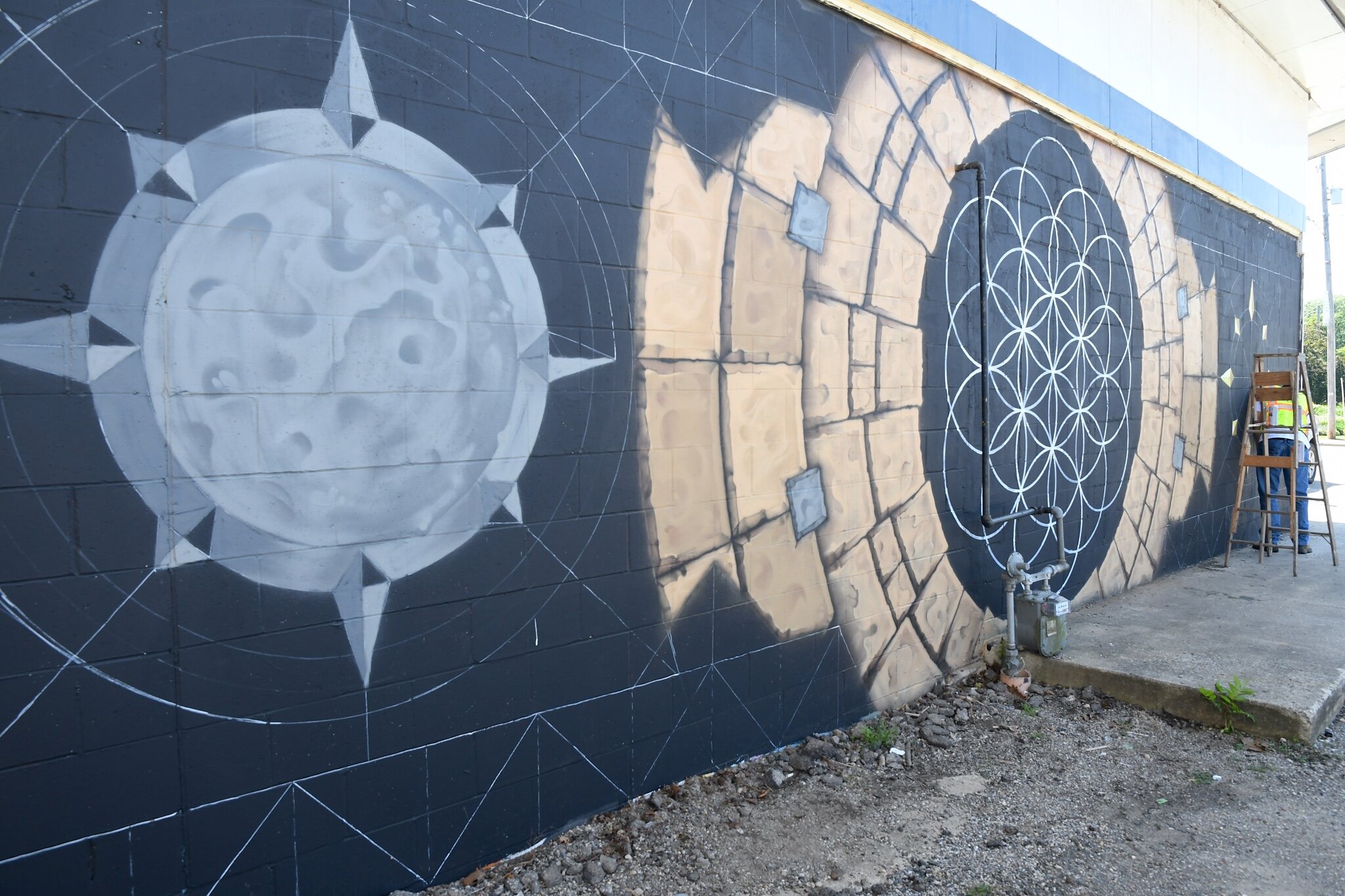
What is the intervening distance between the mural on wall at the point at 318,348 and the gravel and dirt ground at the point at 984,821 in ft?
4.33

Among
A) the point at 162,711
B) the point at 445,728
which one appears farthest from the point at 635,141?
the point at 162,711

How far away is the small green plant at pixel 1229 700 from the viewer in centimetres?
416

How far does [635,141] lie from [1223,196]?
7.58 m

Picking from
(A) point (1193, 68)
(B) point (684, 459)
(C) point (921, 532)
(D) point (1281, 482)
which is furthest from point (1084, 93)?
(D) point (1281, 482)

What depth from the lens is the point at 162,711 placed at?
7.46 ft

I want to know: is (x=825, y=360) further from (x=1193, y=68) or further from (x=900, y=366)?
(x=1193, y=68)

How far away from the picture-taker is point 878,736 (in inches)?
160

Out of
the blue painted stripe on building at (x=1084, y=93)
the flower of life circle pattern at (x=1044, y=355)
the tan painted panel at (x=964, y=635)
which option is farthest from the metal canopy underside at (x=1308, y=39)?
the tan painted panel at (x=964, y=635)

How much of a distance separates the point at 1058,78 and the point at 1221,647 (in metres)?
3.84

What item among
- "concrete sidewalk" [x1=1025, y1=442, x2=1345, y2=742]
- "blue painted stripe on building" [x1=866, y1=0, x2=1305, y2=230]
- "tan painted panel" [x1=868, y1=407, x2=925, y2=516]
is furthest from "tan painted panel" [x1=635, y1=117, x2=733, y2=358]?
"concrete sidewalk" [x1=1025, y1=442, x2=1345, y2=742]

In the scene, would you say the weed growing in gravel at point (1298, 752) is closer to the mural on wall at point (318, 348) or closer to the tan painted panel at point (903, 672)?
the tan painted panel at point (903, 672)

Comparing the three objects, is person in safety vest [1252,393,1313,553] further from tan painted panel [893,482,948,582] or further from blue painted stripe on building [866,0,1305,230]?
tan painted panel [893,482,948,582]

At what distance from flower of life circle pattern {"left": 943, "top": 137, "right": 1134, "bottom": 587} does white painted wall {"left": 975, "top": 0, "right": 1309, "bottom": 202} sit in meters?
0.89

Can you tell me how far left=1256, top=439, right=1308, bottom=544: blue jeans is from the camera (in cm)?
823
